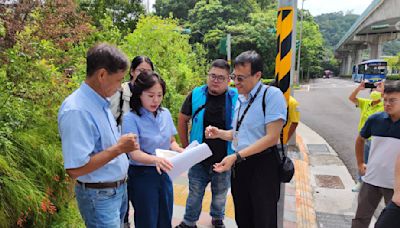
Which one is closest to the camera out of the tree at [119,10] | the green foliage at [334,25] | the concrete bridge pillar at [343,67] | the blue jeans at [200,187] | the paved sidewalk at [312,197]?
the blue jeans at [200,187]

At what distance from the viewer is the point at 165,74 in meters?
6.42

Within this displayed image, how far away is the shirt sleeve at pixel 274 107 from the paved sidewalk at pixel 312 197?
155 cm

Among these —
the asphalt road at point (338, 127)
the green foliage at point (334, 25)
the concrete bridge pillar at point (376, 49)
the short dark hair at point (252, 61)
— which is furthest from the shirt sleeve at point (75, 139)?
the green foliage at point (334, 25)

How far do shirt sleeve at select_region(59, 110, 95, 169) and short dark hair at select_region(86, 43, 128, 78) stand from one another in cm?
26

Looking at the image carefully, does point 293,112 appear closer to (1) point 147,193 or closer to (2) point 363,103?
(2) point 363,103

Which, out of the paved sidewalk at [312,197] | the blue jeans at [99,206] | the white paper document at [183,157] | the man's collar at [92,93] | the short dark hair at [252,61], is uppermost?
the short dark hair at [252,61]

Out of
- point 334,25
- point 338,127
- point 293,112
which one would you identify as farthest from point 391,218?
point 334,25

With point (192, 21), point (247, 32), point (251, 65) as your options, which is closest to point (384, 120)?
point (251, 65)

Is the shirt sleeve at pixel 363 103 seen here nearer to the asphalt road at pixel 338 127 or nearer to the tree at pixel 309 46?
the asphalt road at pixel 338 127

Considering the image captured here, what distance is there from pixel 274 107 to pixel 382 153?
3.57 ft

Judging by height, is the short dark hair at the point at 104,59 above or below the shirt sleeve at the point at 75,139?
above

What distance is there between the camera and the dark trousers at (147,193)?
2.32m

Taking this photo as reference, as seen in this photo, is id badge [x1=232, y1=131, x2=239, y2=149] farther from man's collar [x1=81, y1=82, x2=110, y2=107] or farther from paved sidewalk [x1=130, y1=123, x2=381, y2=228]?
paved sidewalk [x1=130, y1=123, x2=381, y2=228]

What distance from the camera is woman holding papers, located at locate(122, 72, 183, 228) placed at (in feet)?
7.52
